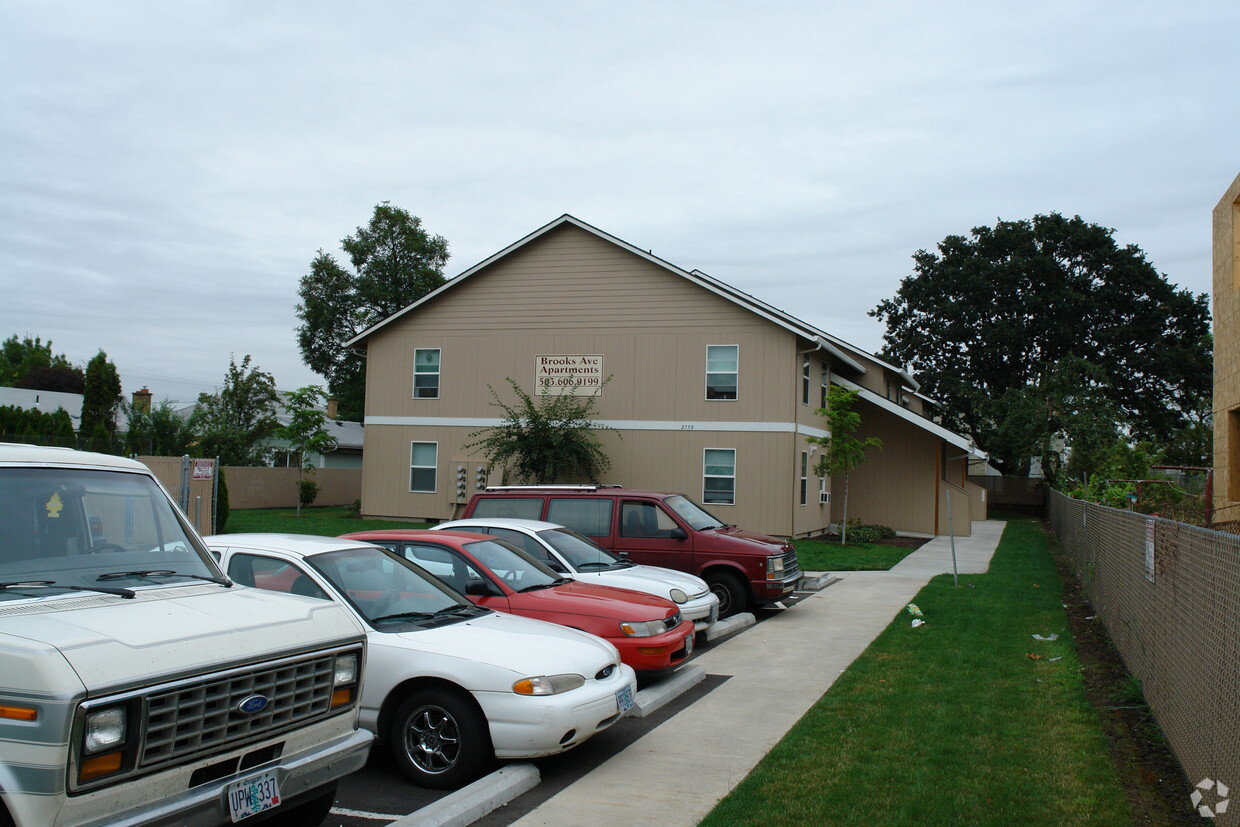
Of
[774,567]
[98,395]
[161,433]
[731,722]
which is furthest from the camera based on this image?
[98,395]

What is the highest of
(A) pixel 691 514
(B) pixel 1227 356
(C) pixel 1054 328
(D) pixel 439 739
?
(C) pixel 1054 328

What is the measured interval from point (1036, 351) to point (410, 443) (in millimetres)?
31956

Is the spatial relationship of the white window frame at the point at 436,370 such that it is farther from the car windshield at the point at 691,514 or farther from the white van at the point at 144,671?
the white van at the point at 144,671

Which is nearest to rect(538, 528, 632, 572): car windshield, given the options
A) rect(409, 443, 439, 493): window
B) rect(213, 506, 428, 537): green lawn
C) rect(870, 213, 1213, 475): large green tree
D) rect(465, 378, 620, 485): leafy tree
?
rect(465, 378, 620, 485): leafy tree

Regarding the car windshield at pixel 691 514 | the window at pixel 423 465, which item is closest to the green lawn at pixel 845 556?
the car windshield at pixel 691 514

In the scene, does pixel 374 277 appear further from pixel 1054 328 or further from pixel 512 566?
pixel 512 566

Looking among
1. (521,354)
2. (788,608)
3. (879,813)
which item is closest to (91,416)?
(521,354)

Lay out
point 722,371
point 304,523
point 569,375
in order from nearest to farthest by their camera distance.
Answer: point 722,371 < point 569,375 < point 304,523

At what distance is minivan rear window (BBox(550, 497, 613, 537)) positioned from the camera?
13.5 meters

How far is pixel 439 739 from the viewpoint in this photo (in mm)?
6355

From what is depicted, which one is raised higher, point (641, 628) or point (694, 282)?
point (694, 282)

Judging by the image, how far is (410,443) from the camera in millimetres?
27422

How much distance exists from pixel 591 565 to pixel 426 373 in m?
17.4

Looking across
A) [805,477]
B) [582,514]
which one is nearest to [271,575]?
[582,514]
